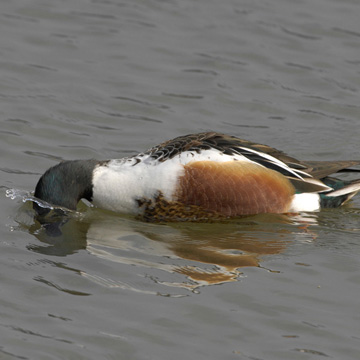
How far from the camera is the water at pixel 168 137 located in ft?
19.5

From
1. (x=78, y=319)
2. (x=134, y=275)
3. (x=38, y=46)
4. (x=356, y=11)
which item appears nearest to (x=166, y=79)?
(x=38, y=46)

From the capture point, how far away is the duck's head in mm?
7758

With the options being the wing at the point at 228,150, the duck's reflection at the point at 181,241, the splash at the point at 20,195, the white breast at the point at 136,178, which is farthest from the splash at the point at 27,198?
the wing at the point at 228,150

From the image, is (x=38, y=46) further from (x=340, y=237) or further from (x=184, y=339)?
(x=184, y=339)

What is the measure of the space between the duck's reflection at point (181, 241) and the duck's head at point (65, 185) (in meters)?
0.17

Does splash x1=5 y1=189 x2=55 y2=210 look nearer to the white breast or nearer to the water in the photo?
the water

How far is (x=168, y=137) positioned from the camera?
10.1 meters

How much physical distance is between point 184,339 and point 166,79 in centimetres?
597

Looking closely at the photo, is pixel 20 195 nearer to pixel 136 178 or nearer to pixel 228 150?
pixel 136 178

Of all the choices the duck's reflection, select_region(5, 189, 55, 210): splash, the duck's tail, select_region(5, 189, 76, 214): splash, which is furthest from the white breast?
the duck's tail

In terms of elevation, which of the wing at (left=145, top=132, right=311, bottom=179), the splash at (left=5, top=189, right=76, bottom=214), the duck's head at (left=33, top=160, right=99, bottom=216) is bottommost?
the splash at (left=5, top=189, right=76, bottom=214)

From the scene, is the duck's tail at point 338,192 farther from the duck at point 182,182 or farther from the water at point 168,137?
the duck at point 182,182

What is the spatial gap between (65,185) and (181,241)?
1154 mm

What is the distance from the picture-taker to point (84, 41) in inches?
473
